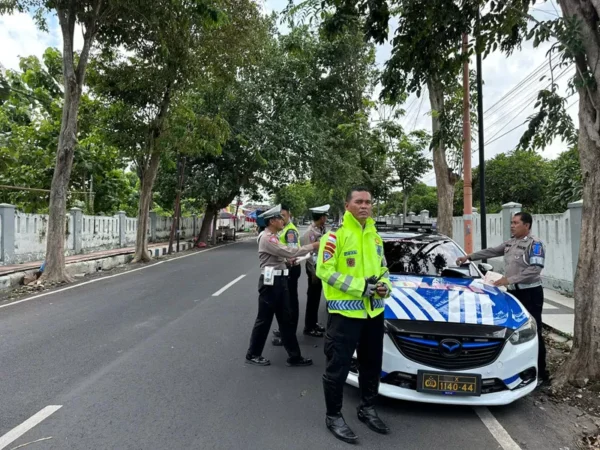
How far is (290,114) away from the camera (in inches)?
971

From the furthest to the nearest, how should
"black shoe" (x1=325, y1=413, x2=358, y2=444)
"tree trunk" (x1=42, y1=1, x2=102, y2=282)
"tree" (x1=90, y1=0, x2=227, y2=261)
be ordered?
"tree" (x1=90, y1=0, x2=227, y2=261)
"tree trunk" (x1=42, y1=1, x2=102, y2=282)
"black shoe" (x1=325, y1=413, x2=358, y2=444)

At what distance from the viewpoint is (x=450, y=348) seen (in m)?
3.56

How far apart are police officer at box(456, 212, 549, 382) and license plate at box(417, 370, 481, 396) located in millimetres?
1338

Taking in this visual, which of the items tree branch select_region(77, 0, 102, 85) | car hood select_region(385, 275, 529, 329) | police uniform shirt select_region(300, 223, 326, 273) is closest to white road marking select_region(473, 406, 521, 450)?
car hood select_region(385, 275, 529, 329)

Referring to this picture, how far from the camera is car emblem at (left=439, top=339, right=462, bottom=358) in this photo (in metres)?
3.56

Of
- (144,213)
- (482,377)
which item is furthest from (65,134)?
(482,377)

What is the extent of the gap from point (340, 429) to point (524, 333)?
1.78 metres

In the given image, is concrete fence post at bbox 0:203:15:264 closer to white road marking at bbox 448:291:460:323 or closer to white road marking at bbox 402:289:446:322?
white road marking at bbox 402:289:446:322

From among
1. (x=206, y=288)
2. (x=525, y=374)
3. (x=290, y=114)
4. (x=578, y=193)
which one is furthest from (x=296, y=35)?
(x=525, y=374)

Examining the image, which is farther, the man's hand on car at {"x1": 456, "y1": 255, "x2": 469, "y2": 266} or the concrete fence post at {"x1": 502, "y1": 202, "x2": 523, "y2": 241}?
the concrete fence post at {"x1": 502, "y1": 202, "x2": 523, "y2": 241}

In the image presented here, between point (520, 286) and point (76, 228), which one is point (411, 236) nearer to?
point (520, 286)

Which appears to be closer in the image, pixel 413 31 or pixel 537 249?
pixel 537 249

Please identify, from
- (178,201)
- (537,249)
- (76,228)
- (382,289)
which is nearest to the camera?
(382,289)

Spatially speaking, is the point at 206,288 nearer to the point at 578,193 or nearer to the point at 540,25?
the point at 540,25
